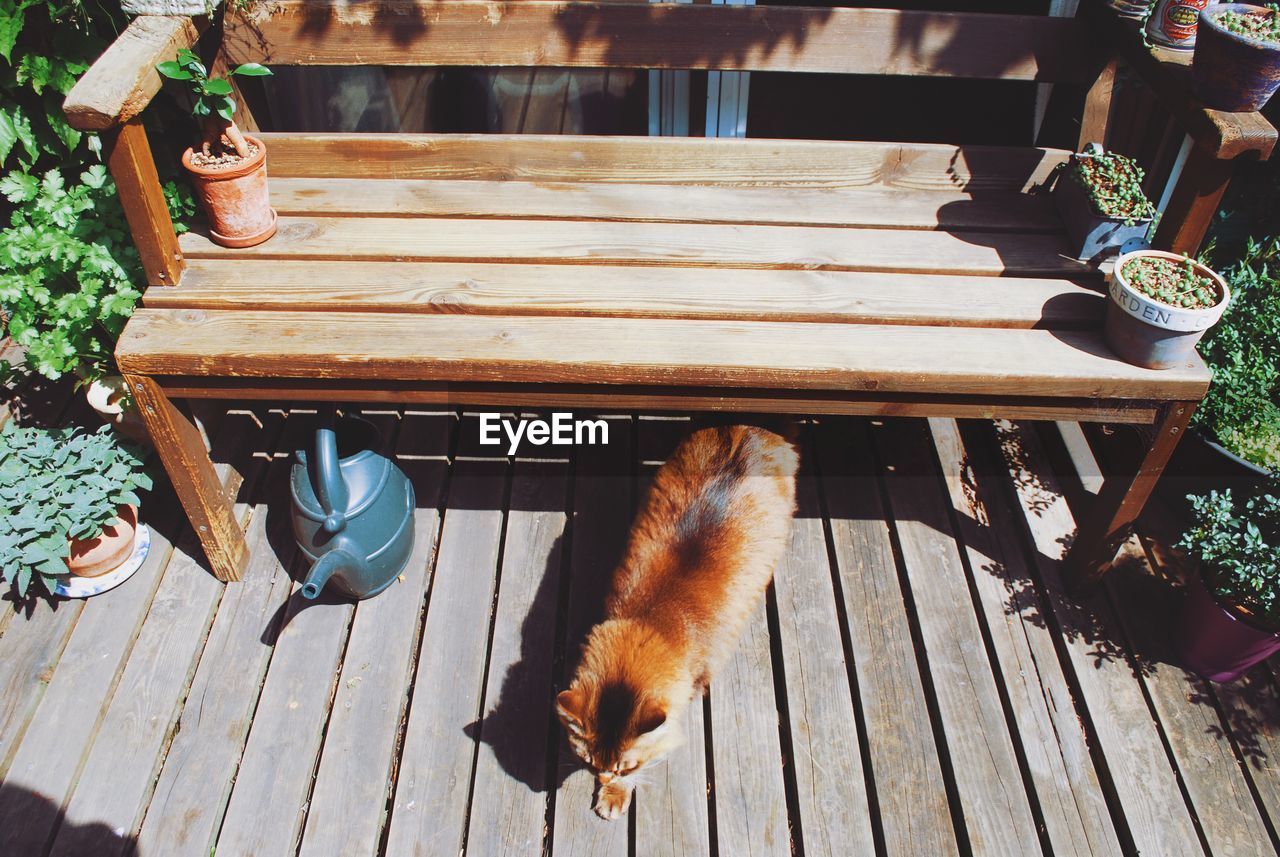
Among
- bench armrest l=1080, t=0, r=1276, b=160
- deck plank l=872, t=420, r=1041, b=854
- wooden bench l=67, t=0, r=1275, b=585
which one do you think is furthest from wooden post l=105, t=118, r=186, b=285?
bench armrest l=1080, t=0, r=1276, b=160

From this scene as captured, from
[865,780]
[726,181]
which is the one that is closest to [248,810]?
[865,780]

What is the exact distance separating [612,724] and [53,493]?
183 centimetres

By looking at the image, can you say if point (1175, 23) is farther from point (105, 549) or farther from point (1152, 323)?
point (105, 549)

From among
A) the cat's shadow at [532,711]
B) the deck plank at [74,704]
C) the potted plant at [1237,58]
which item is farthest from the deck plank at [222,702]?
the potted plant at [1237,58]

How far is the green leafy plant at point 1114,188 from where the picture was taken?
239 cm

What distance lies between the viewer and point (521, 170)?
112 inches

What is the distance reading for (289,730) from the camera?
7.80 ft

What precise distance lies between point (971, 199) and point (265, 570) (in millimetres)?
2629

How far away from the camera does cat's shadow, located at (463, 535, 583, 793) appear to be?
2.32 meters

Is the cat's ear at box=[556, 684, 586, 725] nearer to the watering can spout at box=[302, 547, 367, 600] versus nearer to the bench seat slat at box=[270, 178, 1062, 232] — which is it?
the watering can spout at box=[302, 547, 367, 600]

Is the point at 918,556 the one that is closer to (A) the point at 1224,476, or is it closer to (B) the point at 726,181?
(A) the point at 1224,476

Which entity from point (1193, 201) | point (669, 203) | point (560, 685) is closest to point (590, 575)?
point (560, 685)

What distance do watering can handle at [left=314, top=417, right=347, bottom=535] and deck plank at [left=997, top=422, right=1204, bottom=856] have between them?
2.24 metres

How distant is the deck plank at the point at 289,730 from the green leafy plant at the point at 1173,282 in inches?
96.7
